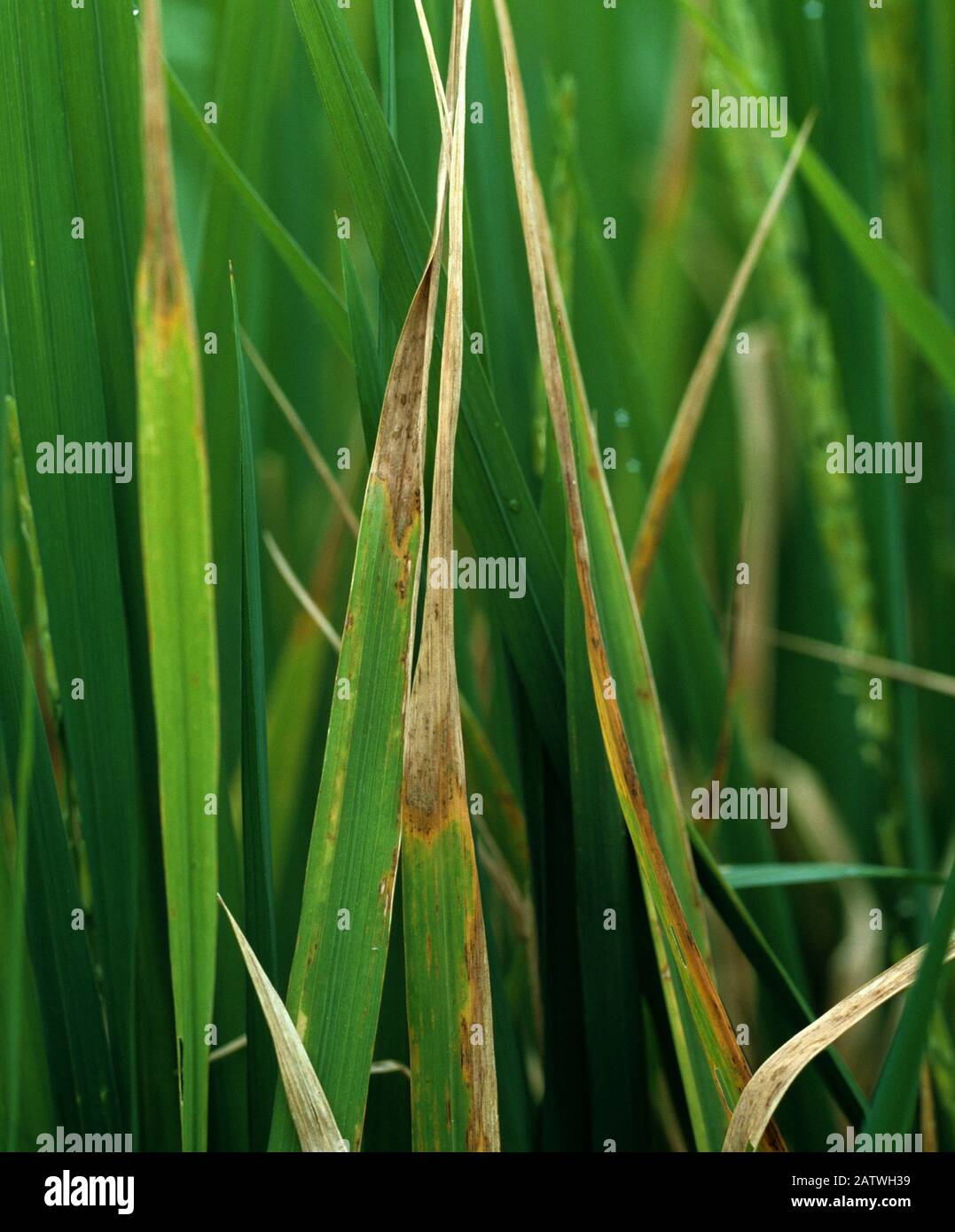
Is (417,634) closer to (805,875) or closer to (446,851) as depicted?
(446,851)

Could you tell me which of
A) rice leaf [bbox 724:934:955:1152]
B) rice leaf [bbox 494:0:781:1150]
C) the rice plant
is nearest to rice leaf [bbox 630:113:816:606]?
the rice plant

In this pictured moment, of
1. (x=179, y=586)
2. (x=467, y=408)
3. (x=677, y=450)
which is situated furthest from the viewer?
(x=677, y=450)

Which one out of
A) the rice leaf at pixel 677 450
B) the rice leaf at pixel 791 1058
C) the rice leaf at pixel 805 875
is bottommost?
the rice leaf at pixel 791 1058

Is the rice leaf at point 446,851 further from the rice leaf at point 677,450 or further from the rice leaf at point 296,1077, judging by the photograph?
the rice leaf at point 677,450

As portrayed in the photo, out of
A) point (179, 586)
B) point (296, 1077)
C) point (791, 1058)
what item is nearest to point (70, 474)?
point (179, 586)

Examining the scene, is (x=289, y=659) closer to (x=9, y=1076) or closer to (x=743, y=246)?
(x=9, y=1076)

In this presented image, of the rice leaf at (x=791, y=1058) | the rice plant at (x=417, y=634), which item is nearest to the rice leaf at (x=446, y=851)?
the rice plant at (x=417, y=634)

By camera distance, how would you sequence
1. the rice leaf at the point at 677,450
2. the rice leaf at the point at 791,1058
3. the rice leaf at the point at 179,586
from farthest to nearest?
the rice leaf at the point at 677,450, the rice leaf at the point at 791,1058, the rice leaf at the point at 179,586

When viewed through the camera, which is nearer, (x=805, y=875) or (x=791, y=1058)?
(x=791, y=1058)

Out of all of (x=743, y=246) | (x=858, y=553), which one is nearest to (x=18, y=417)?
(x=858, y=553)

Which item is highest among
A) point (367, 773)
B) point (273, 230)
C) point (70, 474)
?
point (273, 230)
